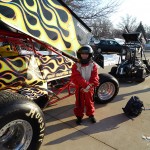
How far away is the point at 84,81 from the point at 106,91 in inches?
62.1

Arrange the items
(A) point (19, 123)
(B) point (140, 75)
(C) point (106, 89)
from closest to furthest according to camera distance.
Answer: (A) point (19, 123) < (C) point (106, 89) < (B) point (140, 75)

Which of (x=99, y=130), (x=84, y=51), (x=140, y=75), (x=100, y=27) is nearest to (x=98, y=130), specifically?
(x=99, y=130)

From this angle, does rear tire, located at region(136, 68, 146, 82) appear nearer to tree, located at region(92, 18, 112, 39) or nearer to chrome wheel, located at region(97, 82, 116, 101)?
chrome wheel, located at region(97, 82, 116, 101)

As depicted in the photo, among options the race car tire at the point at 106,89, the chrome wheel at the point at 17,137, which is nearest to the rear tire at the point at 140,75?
the race car tire at the point at 106,89

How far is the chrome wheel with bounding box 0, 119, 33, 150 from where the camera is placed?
122 inches

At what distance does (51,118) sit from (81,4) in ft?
37.6

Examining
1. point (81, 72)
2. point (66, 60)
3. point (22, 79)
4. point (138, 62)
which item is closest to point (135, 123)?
point (81, 72)

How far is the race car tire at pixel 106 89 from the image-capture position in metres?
5.38

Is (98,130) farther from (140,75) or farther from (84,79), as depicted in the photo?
(140,75)

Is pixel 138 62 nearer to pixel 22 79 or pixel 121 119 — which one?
pixel 121 119

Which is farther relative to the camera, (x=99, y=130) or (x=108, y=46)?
(x=108, y=46)

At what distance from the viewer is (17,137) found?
10.4 feet

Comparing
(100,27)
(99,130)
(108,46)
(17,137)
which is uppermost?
(100,27)

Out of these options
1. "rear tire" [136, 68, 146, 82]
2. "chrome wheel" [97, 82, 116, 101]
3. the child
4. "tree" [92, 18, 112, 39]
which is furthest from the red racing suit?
"tree" [92, 18, 112, 39]
